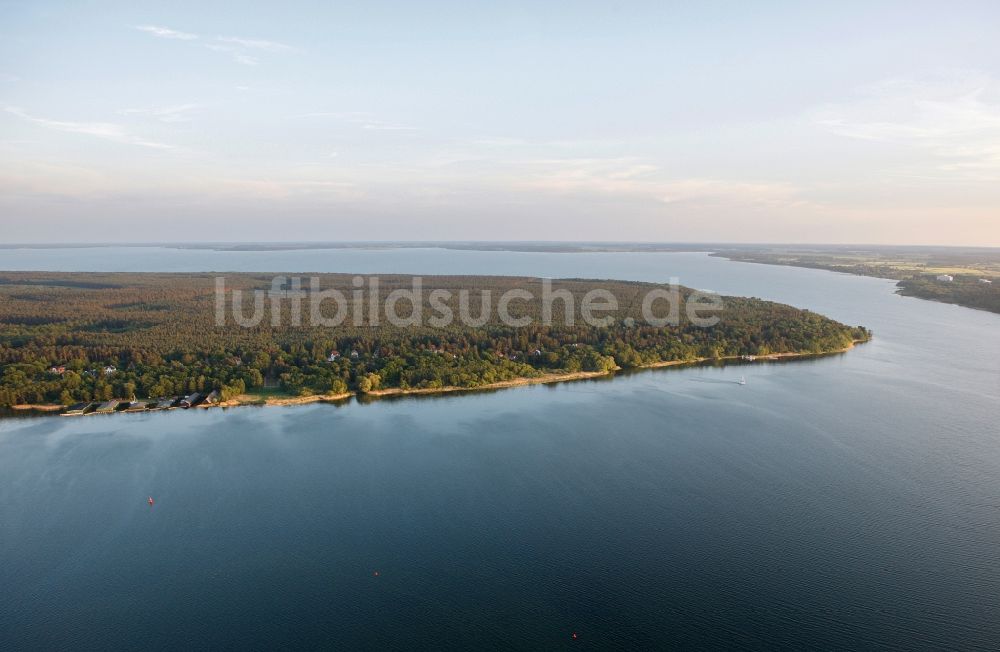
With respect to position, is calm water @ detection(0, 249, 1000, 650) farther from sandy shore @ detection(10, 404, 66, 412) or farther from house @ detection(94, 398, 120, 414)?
sandy shore @ detection(10, 404, 66, 412)

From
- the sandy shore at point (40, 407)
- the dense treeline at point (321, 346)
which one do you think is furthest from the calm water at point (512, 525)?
the dense treeline at point (321, 346)

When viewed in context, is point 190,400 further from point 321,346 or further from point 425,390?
point 425,390

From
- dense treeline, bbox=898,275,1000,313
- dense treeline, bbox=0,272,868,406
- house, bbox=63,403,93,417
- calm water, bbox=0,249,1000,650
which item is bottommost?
calm water, bbox=0,249,1000,650

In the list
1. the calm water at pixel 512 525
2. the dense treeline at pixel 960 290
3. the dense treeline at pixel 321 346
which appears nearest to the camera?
the calm water at pixel 512 525

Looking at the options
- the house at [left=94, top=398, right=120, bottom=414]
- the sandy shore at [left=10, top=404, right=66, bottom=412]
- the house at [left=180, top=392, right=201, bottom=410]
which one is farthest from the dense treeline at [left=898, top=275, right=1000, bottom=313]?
the sandy shore at [left=10, top=404, right=66, bottom=412]

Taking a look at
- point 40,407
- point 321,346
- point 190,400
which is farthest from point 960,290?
point 40,407

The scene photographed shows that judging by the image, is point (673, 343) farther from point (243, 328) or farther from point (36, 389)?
point (36, 389)

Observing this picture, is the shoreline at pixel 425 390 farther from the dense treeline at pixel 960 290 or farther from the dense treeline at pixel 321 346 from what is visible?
the dense treeline at pixel 960 290
